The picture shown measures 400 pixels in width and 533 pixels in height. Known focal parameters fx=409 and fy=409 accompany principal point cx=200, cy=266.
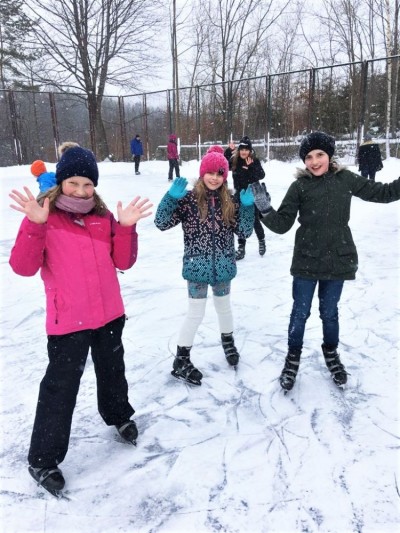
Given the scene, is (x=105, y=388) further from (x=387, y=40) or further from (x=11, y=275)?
(x=387, y=40)

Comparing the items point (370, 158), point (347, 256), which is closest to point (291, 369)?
point (347, 256)

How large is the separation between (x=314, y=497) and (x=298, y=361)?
1023 millimetres

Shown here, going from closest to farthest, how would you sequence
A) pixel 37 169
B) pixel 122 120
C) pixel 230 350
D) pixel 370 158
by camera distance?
pixel 230 350
pixel 37 169
pixel 370 158
pixel 122 120

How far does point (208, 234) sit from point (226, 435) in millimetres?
1249

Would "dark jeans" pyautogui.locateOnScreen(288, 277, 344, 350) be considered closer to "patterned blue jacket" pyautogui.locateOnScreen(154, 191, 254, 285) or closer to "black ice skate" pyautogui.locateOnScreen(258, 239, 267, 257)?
"patterned blue jacket" pyautogui.locateOnScreen(154, 191, 254, 285)

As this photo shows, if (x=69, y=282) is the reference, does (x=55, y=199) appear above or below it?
above

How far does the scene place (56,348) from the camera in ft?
6.43

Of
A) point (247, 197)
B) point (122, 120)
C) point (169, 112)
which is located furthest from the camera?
point (122, 120)

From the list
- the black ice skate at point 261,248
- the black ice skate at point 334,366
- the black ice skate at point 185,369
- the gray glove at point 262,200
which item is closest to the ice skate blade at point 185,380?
the black ice skate at point 185,369

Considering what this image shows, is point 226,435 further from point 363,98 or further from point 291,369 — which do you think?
point 363,98

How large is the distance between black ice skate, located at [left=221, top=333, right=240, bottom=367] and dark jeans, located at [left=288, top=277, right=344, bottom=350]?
467mm

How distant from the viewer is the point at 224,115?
60.4 feet

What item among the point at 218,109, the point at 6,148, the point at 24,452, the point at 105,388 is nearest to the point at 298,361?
the point at 105,388

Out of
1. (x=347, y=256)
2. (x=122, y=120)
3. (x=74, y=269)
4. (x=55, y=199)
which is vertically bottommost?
(x=347, y=256)
